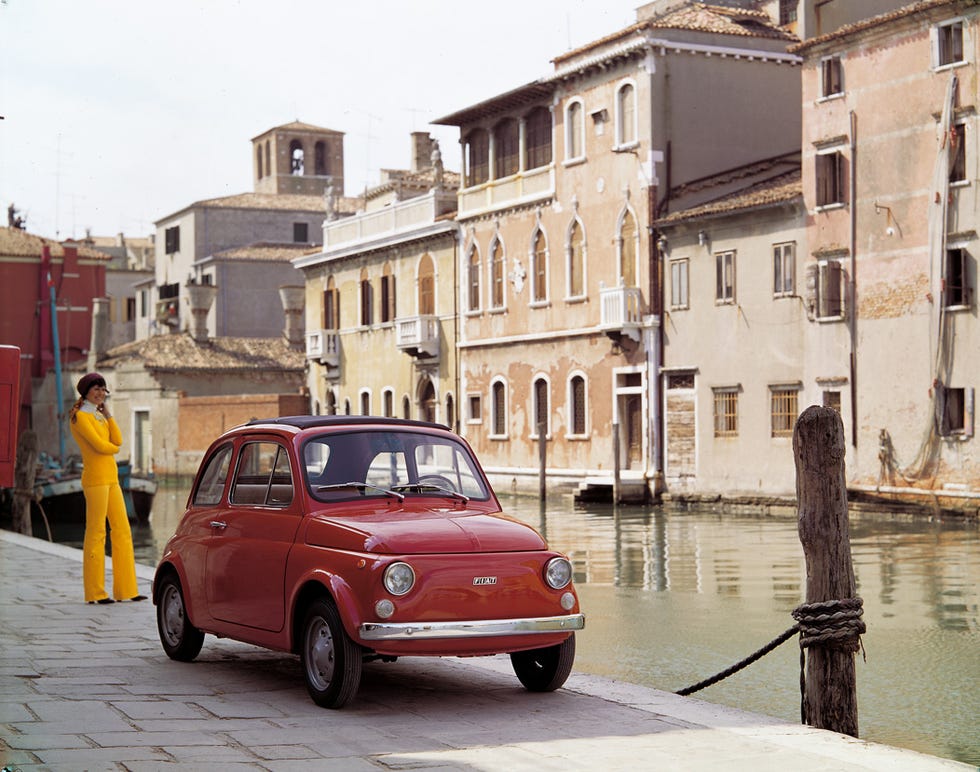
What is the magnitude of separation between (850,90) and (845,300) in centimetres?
411

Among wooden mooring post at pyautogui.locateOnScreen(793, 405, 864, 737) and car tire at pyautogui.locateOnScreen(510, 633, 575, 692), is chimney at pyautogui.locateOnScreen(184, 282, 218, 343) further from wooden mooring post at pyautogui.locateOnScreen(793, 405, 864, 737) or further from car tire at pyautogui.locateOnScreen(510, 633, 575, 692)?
wooden mooring post at pyautogui.locateOnScreen(793, 405, 864, 737)

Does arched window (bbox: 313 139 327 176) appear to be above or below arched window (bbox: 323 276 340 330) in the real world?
above

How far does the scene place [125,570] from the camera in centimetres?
1231

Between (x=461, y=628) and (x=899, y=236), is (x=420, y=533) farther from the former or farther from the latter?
(x=899, y=236)

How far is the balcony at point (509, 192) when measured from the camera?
3988 centimetres

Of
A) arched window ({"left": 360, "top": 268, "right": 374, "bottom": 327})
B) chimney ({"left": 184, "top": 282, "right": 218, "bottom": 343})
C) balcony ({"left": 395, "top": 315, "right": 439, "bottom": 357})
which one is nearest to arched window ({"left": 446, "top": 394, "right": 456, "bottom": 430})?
balcony ({"left": 395, "top": 315, "right": 439, "bottom": 357})

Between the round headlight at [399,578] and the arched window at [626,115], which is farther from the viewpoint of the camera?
the arched window at [626,115]

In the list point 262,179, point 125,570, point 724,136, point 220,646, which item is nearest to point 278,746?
point 220,646

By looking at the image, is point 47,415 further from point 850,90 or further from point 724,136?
point 850,90

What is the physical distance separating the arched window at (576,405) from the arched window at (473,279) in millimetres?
5499

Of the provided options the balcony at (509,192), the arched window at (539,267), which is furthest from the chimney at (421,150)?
the arched window at (539,267)

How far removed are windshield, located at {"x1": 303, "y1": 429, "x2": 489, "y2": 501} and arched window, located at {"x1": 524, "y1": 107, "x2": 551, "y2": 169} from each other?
3198 centimetres

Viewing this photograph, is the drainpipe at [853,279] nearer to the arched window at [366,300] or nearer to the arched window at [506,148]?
the arched window at [506,148]

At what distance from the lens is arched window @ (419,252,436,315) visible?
149ft
